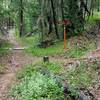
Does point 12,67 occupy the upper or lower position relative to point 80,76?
lower

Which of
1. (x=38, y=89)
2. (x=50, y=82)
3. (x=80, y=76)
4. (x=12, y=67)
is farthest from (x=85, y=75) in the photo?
(x=12, y=67)

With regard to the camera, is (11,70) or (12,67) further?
(12,67)

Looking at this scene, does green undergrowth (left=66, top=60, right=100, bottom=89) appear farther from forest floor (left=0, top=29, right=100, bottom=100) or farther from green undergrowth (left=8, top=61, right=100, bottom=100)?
forest floor (left=0, top=29, right=100, bottom=100)

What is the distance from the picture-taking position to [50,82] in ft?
33.4

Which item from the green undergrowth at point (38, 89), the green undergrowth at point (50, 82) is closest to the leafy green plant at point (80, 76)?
the green undergrowth at point (50, 82)

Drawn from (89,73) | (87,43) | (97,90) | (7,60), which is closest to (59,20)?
(87,43)

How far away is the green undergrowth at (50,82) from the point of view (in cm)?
959

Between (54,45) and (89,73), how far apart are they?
9.77m

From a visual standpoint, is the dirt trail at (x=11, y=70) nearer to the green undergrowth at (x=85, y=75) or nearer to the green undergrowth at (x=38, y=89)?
the green undergrowth at (x=38, y=89)

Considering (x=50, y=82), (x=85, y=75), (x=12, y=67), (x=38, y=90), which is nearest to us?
(x=38, y=90)

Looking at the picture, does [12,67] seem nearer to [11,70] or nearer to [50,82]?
[11,70]

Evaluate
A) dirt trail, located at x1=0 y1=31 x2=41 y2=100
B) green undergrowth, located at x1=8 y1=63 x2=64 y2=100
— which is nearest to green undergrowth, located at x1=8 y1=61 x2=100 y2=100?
green undergrowth, located at x1=8 y1=63 x2=64 y2=100

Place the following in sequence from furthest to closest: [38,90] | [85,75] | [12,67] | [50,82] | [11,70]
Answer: [12,67] → [11,70] → [85,75] → [50,82] → [38,90]

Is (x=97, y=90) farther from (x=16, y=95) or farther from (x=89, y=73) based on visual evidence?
(x=16, y=95)
